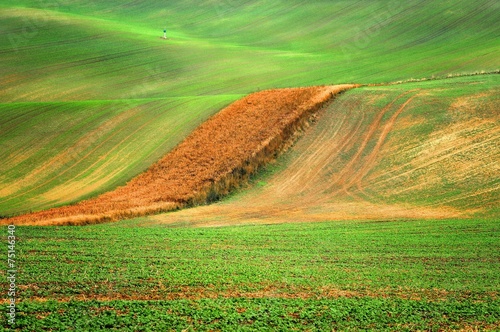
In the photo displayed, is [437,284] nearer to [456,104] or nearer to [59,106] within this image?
[456,104]

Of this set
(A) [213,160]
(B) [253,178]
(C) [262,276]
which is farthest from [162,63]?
(C) [262,276]

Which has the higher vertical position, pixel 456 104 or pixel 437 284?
pixel 456 104

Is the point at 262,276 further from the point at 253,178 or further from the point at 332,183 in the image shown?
the point at 253,178

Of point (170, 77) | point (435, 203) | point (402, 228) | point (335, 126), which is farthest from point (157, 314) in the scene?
point (170, 77)

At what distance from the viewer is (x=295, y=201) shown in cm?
2211

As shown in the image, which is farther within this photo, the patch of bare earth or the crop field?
the patch of bare earth

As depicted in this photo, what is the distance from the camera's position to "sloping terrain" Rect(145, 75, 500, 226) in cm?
2083

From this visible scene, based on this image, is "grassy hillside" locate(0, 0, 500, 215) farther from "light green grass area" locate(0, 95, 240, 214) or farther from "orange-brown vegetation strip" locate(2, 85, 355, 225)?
"orange-brown vegetation strip" locate(2, 85, 355, 225)

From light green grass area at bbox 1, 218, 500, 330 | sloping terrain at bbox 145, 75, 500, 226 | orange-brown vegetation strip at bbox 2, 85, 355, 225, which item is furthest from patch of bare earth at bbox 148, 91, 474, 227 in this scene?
light green grass area at bbox 1, 218, 500, 330

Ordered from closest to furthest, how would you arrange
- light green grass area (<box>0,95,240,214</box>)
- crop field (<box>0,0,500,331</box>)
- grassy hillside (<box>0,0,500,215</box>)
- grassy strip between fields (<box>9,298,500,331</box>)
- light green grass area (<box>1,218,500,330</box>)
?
1. grassy strip between fields (<box>9,298,500,331</box>)
2. light green grass area (<box>1,218,500,330</box>)
3. crop field (<box>0,0,500,331</box>)
4. light green grass area (<box>0,95,240,214</box>)
5. grassy hillside (<box>0,0,500,215</box>)

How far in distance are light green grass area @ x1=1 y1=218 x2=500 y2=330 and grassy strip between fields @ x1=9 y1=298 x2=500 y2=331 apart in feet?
0.07

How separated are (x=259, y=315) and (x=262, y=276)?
213cm

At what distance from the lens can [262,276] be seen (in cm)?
1287

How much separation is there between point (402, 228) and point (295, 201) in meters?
5.11
